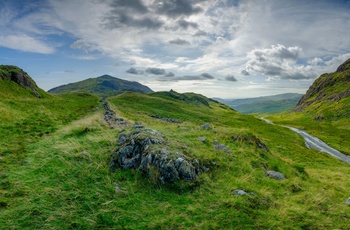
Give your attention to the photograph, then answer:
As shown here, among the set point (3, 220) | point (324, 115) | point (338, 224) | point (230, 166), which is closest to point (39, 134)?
point (3, 220)

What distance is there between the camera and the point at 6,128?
73.3ft

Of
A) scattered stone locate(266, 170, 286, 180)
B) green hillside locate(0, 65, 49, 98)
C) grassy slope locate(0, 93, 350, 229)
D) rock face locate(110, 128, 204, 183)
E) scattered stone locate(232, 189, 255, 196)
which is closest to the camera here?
grassy slope locate(0, 93, 350, 229)

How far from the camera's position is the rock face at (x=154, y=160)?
41.2ft

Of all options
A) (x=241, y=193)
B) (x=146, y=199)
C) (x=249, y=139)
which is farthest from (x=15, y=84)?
(x=241, y=193)

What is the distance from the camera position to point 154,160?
1312 centimetres

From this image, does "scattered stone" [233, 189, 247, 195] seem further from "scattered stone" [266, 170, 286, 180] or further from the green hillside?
the green hillside

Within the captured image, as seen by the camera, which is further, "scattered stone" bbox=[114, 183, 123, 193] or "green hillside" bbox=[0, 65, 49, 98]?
"green hillside" bbox=[0, 65, 49, 98]

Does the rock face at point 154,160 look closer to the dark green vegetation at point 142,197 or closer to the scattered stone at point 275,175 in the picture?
the dark green vegetation at point 142,197

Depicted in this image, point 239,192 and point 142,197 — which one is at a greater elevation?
point 142,197

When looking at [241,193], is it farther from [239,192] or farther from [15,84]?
[15,84]

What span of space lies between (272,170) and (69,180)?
14762 millimetres

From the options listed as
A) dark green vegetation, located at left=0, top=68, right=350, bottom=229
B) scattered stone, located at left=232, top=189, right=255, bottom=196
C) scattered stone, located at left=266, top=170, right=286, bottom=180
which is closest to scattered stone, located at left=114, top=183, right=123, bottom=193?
dark green vegetation, located at left=0, top=68, right=350, bottom=229

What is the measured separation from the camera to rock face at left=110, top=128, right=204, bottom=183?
495 inches

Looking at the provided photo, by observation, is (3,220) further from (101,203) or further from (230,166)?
(230,166)
